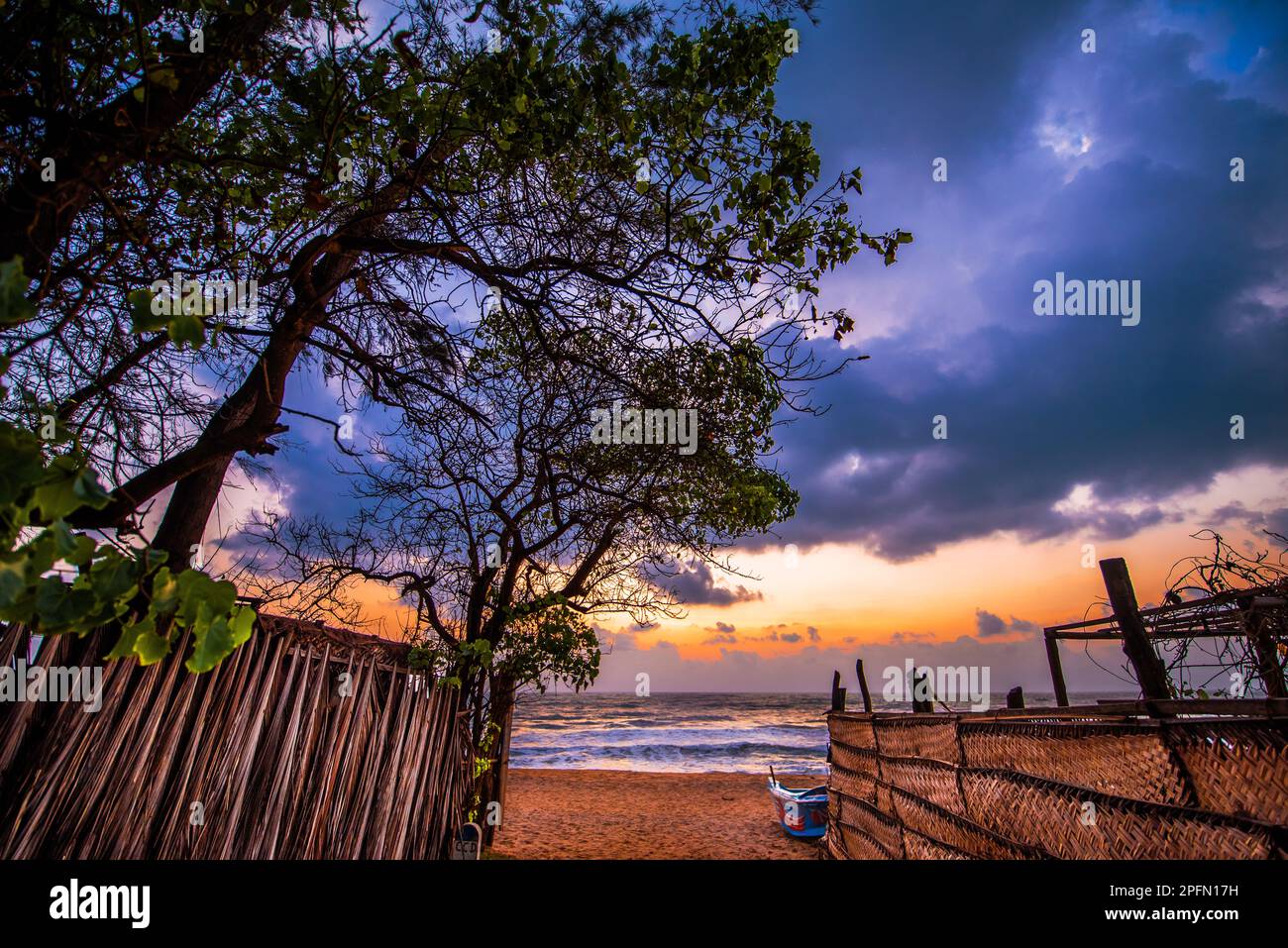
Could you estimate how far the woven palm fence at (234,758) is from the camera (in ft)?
8.67

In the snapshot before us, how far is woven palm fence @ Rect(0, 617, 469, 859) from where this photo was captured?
2.64 m

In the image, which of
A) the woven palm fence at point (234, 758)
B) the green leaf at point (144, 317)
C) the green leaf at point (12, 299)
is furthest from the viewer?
the woven palm fence at point (234, 758)

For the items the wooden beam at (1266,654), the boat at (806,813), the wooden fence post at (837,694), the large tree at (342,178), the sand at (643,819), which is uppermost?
the large tree at (342,178)

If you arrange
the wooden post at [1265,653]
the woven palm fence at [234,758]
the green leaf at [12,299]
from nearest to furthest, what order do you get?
the green leaf at [12,299] → the woven palm fence at [234,758] → the wooden post at [1265,653]

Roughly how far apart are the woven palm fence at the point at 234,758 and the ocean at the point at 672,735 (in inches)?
680

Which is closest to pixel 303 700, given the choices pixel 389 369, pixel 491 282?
pixel 389 369

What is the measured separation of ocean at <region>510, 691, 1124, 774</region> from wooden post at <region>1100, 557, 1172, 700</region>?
16.4m

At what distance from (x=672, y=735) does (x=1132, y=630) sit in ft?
109

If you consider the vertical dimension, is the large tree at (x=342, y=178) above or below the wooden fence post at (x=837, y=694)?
above

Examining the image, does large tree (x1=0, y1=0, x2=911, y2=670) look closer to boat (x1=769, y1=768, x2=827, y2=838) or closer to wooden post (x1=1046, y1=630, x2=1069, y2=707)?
wooden post (x1=1046, y1=630, x2=1069, y2=707)

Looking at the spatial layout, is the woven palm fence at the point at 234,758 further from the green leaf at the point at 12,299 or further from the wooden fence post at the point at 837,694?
the wooden fence post at the point at 837,694

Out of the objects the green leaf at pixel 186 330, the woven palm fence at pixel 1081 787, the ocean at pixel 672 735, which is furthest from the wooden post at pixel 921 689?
the ocean at pixel 672 735

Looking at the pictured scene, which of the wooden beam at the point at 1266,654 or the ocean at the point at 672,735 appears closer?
the wooden beam at the point at 1266,654
